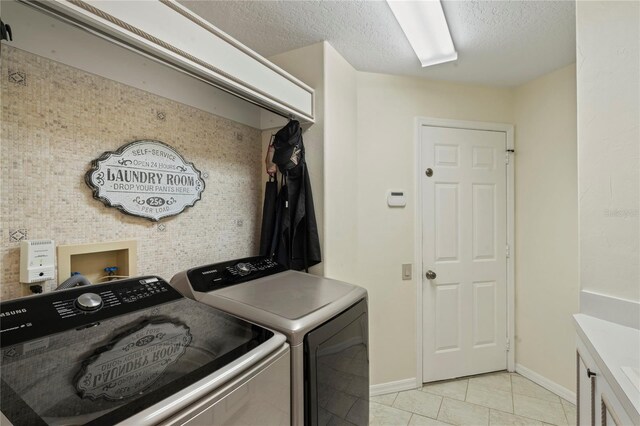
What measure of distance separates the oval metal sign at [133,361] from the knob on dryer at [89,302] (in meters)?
0.17

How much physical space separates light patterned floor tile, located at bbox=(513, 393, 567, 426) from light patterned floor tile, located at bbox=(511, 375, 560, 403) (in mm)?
49

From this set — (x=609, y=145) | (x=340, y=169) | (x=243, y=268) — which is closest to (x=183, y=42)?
(x=243, y=268)

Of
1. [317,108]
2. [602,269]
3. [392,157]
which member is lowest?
[602,269]

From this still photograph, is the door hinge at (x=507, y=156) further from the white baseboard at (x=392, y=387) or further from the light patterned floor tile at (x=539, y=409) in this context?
the white baseboard at (x=392, y=387)

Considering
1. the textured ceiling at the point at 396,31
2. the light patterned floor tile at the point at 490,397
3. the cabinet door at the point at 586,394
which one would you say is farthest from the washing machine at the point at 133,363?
the light patterned floor tile at the point at 490,397

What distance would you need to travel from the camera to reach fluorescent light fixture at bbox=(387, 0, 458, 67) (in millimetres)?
1402

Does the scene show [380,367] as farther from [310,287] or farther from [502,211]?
[502,211]

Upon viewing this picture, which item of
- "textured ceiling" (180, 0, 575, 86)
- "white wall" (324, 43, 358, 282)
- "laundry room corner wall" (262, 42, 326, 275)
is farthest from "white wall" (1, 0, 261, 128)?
"white wall" (324, 43, 358, 282)

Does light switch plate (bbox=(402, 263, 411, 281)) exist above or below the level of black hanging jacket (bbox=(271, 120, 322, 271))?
below

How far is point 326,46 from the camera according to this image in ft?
5.91

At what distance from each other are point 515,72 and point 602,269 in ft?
5.75

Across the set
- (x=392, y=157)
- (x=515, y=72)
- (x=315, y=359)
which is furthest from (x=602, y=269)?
(x=515, y=72)

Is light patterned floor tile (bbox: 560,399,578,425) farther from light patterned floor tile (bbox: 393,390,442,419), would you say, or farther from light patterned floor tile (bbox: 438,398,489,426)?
light patterned floor tile (bbox: 393,390,442,419)

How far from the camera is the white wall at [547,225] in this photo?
2.14 meters
